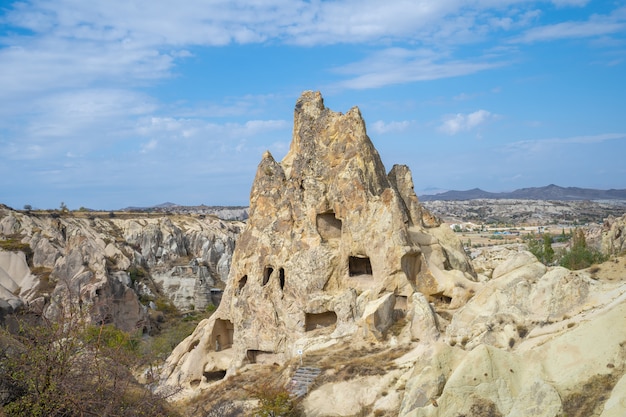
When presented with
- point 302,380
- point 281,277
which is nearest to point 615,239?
point 281,277

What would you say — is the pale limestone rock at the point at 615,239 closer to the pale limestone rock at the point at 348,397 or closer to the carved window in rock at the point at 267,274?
the carved window in rock at the point at 267,274

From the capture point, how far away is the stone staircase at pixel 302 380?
17.2 m

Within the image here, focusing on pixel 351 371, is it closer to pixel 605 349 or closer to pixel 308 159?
A: pixel 605 349

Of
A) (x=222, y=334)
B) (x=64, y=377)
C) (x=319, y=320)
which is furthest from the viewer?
(x=222, y=334)

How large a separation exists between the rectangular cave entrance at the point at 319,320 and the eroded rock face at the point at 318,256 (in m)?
0.04

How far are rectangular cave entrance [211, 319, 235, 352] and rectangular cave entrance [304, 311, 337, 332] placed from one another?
13.5 feet

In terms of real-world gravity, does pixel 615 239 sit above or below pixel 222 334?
above

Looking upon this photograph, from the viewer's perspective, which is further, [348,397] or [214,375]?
[214,375]

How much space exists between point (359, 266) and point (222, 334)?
20.4ft

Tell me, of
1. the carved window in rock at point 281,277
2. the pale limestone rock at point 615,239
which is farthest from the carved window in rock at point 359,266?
the pale limestone rock at point 615,239

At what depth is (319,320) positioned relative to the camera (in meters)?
23.1

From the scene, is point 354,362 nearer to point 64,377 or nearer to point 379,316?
point 379,316

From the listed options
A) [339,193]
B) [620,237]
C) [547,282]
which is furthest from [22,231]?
[547,282]

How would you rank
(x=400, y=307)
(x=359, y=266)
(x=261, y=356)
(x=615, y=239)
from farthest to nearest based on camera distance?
(x=615, y=239)
(x=359, y=266)
(x=261, y=356)
(x=400, y=307)
